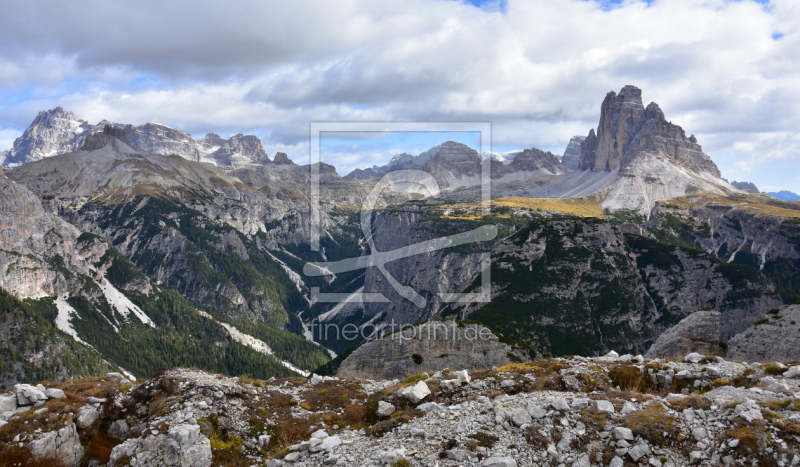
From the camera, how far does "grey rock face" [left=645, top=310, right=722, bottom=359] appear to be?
41.5 metres

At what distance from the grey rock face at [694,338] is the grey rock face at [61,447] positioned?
1675 inches

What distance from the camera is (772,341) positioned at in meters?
38.2

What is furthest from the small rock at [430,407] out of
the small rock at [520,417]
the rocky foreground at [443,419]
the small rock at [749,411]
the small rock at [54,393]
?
the small rock at [54,393]

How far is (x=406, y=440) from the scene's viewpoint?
747 inches

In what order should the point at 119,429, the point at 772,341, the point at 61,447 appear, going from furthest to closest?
the point at 772,341 < the point at 119,429 < the point at 61,447

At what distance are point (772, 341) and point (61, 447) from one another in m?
50.5

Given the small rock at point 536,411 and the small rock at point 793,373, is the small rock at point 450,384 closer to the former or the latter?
the small rock at point 536,411

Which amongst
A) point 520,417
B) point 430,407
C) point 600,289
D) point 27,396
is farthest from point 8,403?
Result: point 600,289

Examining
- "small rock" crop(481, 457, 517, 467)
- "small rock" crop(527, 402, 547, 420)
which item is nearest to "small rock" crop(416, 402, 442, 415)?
"small rock" crop(527, 402, 547, 420)

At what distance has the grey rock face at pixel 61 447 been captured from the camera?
20.7 metres

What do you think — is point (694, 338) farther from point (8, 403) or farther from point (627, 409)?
point (8, 403)

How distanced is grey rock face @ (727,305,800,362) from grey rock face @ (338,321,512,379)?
2467 centimetres

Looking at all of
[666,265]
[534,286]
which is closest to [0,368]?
[534,286]

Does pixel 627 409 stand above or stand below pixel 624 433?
above
